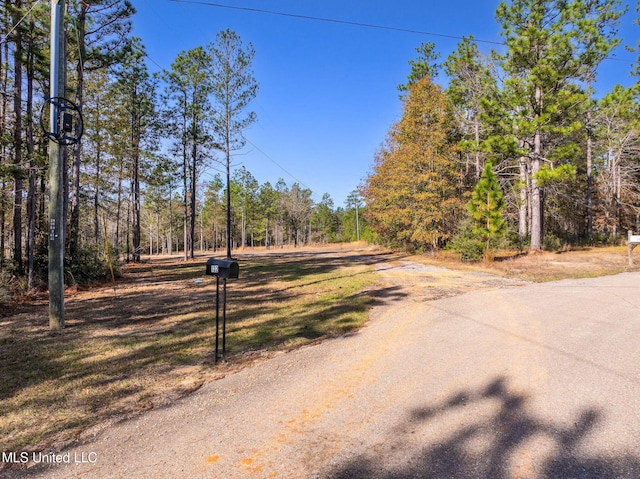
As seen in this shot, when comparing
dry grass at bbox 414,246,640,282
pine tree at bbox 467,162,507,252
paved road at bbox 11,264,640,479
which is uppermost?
pine tree at bbox 467,162,507,252

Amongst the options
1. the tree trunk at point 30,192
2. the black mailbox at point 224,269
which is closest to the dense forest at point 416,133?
the tree trunk at point 30,192

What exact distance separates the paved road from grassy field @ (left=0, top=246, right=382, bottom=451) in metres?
0.47

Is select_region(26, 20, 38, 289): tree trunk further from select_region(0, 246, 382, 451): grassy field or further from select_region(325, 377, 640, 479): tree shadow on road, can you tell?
select_region(325, 377, 640, 479): tree shadow on road

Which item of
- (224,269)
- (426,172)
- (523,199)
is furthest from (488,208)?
(224,269)

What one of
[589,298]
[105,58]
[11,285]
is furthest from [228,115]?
[589,298]

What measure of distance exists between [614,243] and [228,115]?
26.8 meters

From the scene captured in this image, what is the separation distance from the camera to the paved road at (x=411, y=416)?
81.1 inches

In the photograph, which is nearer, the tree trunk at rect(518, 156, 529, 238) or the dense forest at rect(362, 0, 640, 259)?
the dense forest at rect(362, 0, 640, 259)

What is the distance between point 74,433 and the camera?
2590 mm

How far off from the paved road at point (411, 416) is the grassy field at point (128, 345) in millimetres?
470

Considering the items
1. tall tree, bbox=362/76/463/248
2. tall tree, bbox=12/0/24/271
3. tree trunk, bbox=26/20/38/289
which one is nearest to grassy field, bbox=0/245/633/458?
tree trunk, bbox=26/20/38/289

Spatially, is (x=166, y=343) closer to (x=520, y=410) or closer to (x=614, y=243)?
(x=520, y=410)

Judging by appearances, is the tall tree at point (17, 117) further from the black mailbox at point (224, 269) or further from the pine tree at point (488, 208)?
the pine tree at point (488, 208)

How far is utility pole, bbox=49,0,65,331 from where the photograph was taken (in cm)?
570
